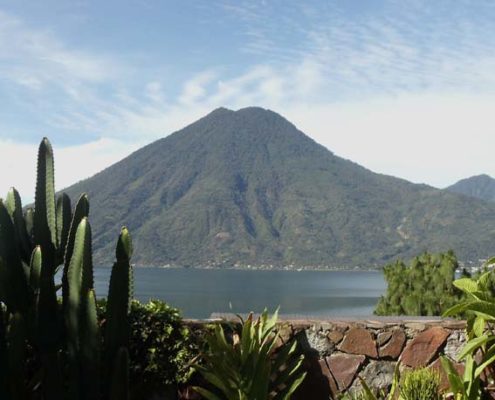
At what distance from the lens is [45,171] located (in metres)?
4.48

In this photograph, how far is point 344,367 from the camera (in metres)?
5.12

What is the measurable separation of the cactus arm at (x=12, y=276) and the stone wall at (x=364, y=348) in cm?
185

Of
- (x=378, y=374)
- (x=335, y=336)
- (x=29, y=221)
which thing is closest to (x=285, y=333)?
(x=335, y=336)

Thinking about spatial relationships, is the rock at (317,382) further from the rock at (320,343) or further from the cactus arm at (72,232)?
the cactus arm at (72,232)

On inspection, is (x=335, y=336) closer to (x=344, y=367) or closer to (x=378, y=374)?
(x=344, y=367)

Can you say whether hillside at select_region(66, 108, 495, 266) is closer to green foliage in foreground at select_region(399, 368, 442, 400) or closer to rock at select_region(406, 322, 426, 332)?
rock at select_region(406, 322, 426, 332)

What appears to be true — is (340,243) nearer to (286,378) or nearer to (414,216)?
(414,216)

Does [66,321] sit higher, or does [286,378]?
[66,321]

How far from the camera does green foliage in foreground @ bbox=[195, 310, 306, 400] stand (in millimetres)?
4484

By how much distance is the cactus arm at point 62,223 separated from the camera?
14.9 ft

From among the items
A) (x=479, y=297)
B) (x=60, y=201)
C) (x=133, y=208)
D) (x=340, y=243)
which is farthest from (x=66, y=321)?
(x=133, y=208)

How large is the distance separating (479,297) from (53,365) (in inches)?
107

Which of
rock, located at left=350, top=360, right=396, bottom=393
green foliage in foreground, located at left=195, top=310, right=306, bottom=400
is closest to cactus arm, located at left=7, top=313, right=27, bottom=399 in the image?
green foliage in foreground, located at left=195, top=310, right=306, bottom=400

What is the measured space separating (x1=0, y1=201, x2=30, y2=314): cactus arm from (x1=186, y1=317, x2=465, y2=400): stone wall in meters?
1.85
